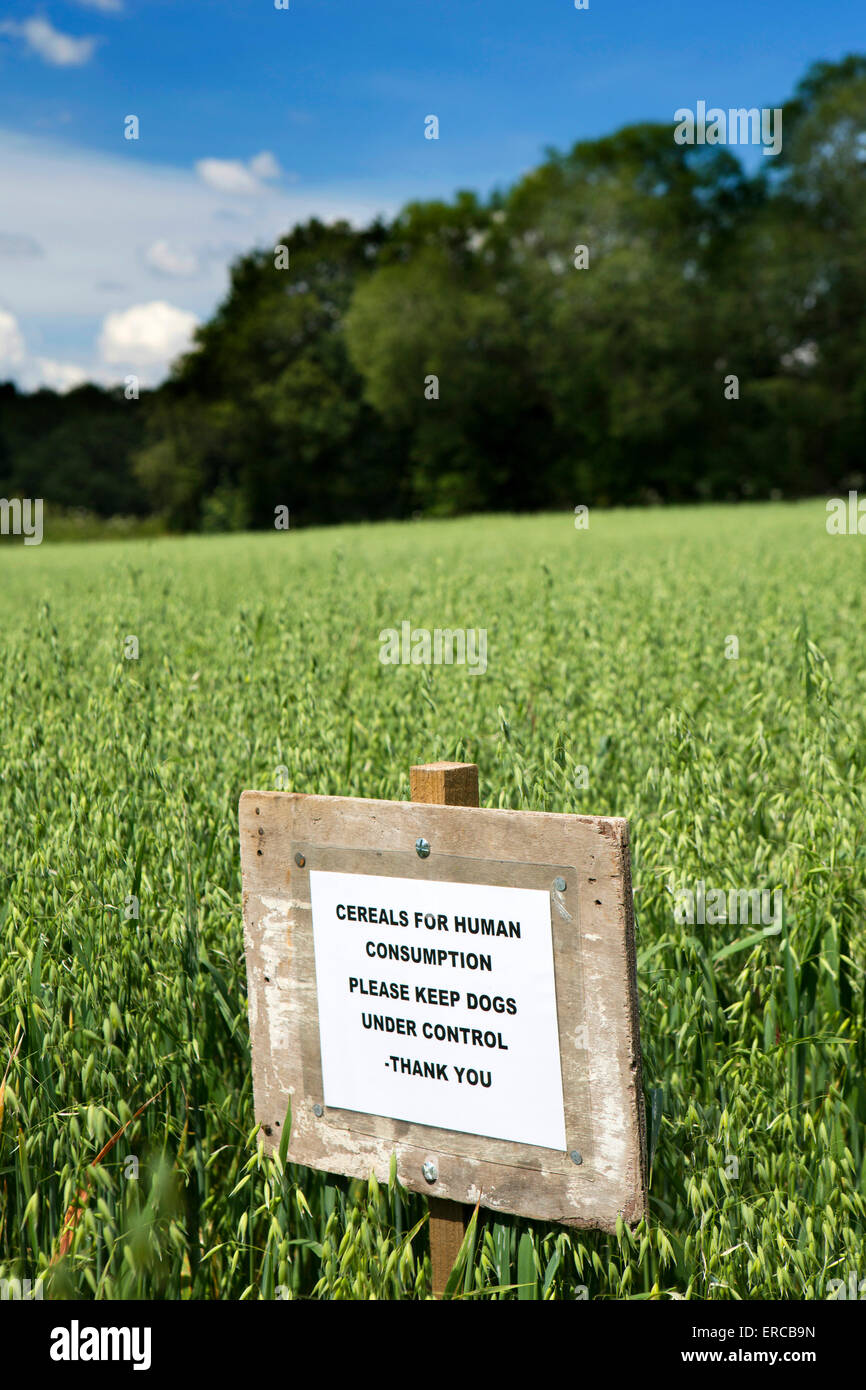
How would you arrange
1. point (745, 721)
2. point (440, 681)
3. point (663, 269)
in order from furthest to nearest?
point (663, 269) → point (440, 681) → point (745, 721)

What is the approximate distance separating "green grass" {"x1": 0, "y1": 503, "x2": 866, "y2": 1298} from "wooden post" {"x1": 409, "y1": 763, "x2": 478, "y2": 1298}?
0.20 feet

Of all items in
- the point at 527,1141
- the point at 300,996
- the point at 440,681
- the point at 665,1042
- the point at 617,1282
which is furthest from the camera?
the point at 440,681

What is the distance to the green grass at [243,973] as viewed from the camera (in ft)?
10.1

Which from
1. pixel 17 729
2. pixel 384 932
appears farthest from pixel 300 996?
pixel 17 729

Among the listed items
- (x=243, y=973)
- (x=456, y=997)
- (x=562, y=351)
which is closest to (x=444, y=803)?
(x=456, y=997)

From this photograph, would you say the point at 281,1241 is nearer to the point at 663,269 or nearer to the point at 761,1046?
the point at 761,1046

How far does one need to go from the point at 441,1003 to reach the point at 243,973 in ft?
5.09

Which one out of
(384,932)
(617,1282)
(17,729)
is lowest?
(617,1282)

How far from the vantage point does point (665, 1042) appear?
3.86 metres

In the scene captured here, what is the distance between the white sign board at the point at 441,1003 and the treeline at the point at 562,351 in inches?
2211

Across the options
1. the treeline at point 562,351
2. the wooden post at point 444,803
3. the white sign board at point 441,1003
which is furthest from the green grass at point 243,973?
the treeline at point 562,351

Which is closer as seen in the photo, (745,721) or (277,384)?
(745,721)

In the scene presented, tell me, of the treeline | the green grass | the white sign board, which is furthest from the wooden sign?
the treeline

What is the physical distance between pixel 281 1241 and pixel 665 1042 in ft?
5.09
